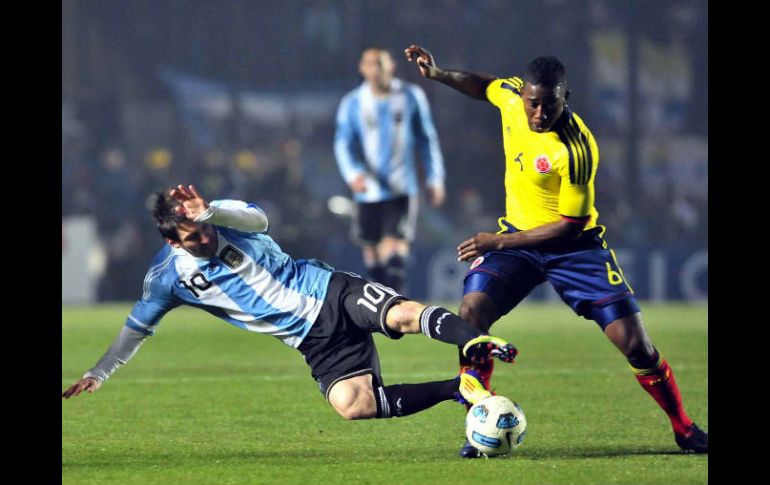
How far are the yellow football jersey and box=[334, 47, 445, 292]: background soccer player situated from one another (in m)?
5.66

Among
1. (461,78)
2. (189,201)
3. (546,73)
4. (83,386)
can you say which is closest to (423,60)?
(461,78)

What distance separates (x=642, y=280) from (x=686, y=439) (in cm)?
1095

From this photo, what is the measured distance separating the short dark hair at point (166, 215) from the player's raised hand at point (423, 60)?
162 cm

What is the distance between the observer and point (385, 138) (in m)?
13.2

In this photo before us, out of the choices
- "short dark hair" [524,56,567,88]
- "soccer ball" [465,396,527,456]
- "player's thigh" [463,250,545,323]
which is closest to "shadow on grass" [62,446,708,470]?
"soccer ball" [465,396,527,456]

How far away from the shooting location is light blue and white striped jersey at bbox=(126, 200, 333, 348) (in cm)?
700

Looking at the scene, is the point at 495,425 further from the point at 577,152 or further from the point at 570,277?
the point at 577,152

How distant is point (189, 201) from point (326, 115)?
1356 cm

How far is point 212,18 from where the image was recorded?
20.8 metres

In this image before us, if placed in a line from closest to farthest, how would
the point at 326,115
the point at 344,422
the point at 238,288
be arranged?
the point at 238,288, the point at 344,422, the point at 326,115

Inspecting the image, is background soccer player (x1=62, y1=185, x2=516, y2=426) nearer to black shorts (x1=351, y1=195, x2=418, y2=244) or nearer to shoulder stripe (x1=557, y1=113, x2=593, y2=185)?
shoulder stripe (x1=557, y1=113, x2=593, y2=185)
